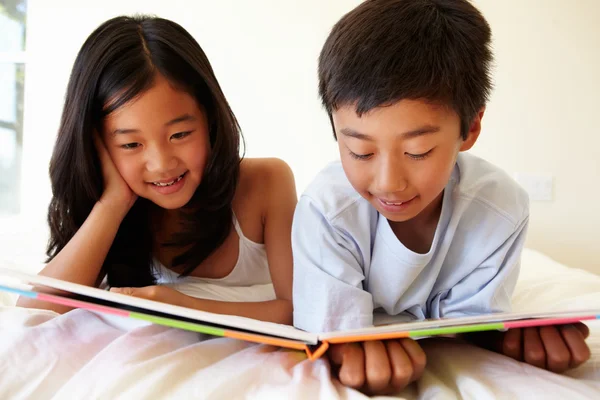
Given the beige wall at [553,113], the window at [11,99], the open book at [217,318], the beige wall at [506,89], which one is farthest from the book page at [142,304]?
the window at [11,99]

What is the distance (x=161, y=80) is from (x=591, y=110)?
199cm

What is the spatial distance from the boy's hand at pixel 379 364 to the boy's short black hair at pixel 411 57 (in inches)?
11.5

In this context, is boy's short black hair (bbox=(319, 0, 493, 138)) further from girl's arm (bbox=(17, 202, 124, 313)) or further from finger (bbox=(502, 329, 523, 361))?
girl's arm (bbox=(17, 202, 124, 313))

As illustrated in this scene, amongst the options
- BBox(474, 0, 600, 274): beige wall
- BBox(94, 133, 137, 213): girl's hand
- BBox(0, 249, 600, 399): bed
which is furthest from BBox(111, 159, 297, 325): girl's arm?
BBox(474, 0, 600, 274): beige wall

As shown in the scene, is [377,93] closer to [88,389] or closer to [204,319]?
[204,319]

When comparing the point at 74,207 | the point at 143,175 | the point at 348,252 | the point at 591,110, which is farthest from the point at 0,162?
the point at 591,110

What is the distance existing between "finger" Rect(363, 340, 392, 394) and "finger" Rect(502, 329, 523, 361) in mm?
176

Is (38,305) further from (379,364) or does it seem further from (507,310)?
(507,310)

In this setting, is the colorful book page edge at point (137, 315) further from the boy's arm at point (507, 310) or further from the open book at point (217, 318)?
the boy's arm at point (507, 310)

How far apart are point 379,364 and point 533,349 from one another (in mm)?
208

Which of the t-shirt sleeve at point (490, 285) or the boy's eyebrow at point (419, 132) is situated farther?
the t-shirt sleeve at point (490, 285)

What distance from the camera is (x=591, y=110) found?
2268mm

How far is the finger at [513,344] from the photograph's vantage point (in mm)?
681

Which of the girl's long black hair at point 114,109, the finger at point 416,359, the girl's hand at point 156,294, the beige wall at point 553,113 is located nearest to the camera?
the finger at point 416,359
